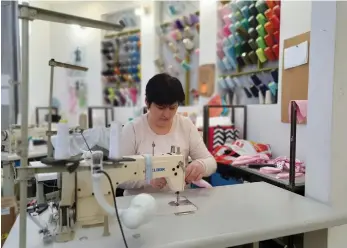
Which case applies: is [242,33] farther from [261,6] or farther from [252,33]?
[261,6]

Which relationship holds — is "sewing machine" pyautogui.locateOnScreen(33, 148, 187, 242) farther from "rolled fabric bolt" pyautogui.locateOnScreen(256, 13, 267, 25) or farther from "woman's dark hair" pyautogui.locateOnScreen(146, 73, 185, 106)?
"rolled fabric bolt" pyautogui.locateOnScreen(256, 13, 267, 25)

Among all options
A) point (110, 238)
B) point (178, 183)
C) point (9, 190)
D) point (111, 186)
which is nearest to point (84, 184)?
point (111, 186)

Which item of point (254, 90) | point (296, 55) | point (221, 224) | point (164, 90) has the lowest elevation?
Answer: point (221, 224)

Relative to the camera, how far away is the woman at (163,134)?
1379 mm

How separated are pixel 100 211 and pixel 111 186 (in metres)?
0.10

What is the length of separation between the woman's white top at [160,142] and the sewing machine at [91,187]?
34 cm

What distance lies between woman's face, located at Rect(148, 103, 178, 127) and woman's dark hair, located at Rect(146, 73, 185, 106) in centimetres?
3

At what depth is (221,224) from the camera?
100 centimetres

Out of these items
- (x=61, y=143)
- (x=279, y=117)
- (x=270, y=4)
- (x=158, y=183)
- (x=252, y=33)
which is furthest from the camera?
(x=252, y=33)

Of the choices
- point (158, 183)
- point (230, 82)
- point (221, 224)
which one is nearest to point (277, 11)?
point (230, 82)

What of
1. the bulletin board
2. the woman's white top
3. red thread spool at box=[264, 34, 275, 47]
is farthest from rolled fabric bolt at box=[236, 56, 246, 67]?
the woman's white top

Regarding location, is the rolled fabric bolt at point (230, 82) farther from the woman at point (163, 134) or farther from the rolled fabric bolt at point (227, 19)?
the woman at point (163, 134)

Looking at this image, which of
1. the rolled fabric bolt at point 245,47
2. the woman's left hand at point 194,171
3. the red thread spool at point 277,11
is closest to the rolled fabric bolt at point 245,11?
the rolled fabric bolt at point 245,47

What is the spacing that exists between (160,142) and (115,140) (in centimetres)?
62
